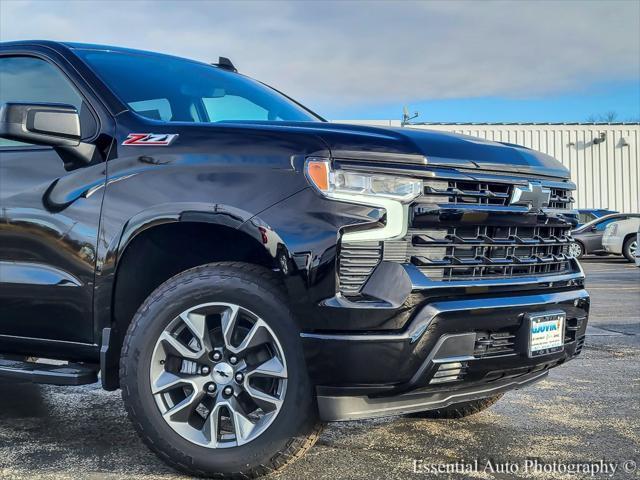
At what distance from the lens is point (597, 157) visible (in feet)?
94.1

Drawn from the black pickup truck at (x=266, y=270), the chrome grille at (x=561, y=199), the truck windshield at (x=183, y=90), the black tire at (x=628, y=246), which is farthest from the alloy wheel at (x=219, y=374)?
the black tire at (x=628, y=246)

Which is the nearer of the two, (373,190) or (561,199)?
(373,190)

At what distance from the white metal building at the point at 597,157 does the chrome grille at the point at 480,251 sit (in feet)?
84.3

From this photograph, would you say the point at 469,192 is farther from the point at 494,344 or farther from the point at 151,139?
the point at 151,139

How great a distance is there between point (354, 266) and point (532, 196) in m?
0.99

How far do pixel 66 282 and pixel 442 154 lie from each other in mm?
1768

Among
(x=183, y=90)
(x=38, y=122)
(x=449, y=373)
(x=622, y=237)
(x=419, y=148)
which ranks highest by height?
(x=183, y=90)

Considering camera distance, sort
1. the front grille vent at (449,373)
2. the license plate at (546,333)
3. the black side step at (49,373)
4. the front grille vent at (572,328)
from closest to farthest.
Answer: the front grille vent at (449,373) → the license plate at (546,333) → the black side step at (49,373) → the front grille vent at (572,328)

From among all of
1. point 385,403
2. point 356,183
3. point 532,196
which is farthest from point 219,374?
point 532,196

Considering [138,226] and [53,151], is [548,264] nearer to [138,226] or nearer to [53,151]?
[138,226]

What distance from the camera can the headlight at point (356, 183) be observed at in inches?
114

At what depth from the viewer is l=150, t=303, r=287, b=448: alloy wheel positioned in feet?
9.69

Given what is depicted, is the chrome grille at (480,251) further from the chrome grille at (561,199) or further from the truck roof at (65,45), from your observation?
the truck roof at (65,45)

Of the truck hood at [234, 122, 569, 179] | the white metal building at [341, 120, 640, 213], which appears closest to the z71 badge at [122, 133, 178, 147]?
the truck hood at [234, 122, 569, 179]
